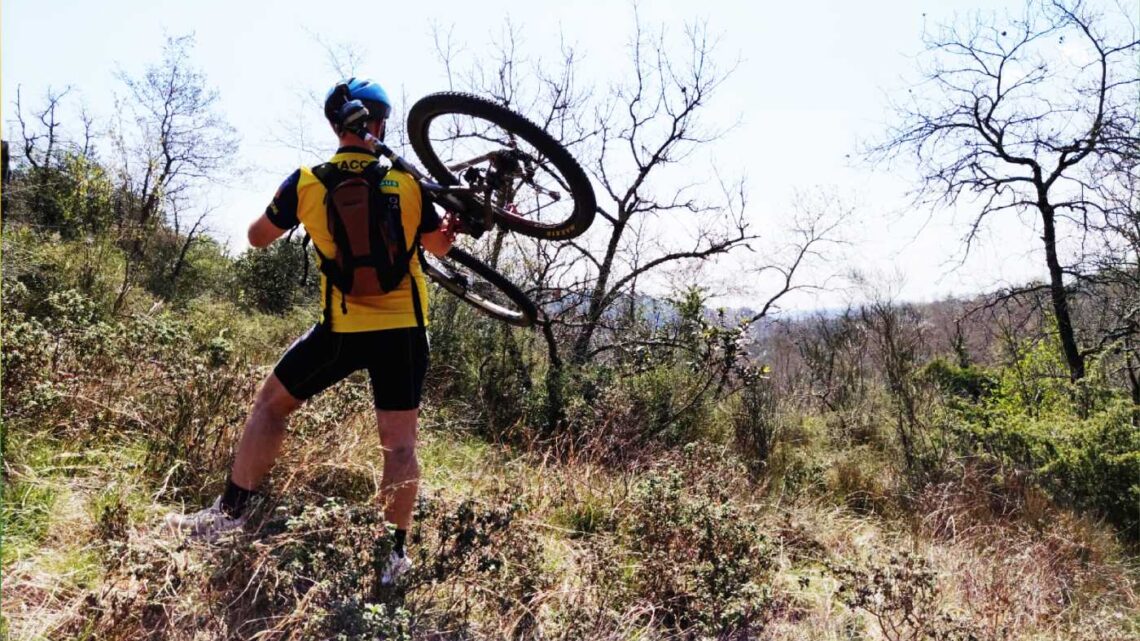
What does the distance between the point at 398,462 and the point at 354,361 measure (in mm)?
425

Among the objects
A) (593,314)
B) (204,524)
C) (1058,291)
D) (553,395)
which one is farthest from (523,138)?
(1058,291)

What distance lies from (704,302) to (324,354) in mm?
6287

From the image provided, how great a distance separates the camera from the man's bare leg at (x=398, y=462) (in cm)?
235

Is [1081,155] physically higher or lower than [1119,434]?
higher

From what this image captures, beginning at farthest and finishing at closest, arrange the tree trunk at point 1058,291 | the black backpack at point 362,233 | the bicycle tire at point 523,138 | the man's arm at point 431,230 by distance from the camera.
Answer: the tree trunk at point 1058,291, the bicycle tire at point 523,138, the man's arm at point 431,230, the black backpack at point 362,233

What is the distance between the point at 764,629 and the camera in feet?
9.00

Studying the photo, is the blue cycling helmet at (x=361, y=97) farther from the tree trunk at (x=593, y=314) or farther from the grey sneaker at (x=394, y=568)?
the tree trunk at (x=593, y=314)

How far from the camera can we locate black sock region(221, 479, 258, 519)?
238cm

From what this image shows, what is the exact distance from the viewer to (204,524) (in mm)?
2342

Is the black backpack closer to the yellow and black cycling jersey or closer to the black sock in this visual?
the yellow and black cycling jersey

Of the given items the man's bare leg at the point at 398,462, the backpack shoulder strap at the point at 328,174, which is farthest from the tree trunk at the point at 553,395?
the backpack shoulder strap at the point at 328,174

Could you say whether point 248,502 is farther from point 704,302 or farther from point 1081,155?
point 1081,155

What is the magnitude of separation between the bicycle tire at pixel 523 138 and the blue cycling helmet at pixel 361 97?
0.65 meters

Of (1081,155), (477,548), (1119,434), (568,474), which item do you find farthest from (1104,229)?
(477,548)
